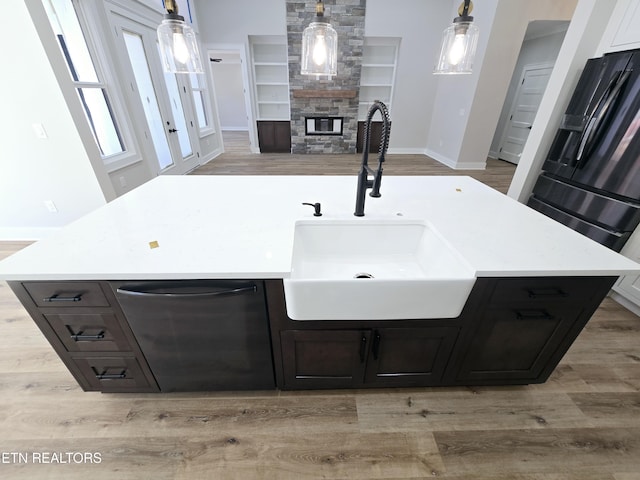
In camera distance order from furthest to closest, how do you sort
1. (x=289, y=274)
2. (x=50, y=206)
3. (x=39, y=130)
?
1. (x=50, y=206)
2. (x=39, y=130)
3. (x=289, y=274)

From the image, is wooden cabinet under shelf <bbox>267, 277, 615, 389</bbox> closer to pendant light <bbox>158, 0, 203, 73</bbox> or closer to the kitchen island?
the kitchen island

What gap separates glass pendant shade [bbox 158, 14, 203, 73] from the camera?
3.76 feet

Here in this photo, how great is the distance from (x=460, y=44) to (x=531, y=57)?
6.40 meters

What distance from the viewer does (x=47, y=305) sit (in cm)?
100

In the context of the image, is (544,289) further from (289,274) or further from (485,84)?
(485,84)

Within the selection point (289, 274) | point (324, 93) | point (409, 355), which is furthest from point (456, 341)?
point (324, 93)

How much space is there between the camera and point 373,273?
1.29 metres

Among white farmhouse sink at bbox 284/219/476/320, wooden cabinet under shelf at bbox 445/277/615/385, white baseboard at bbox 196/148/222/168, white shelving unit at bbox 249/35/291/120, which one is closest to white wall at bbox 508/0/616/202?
wooden cabinet under shelf at bbox 445/277/615/385

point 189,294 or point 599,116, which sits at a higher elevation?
point 599,116

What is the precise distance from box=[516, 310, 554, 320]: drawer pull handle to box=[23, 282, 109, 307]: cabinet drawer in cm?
165

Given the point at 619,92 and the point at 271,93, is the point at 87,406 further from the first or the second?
the point at 271,93

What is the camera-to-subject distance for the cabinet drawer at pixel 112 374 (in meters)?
1.19

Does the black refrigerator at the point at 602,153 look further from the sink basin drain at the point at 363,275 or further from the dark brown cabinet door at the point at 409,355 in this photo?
the sink basin drain at the point at 363,275

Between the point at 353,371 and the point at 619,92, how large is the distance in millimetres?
2476
